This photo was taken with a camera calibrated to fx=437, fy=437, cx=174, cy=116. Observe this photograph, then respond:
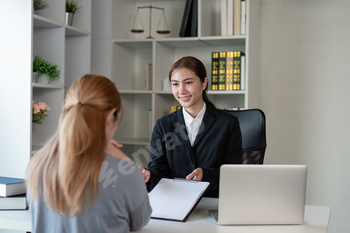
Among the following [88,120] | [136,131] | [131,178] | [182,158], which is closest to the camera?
[88,120]

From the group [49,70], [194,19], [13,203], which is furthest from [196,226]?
[194,19]

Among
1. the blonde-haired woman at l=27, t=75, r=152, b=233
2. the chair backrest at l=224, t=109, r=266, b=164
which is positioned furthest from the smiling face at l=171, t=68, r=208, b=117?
the blonde-haired woman at l=27, t=75, r=152, b=233

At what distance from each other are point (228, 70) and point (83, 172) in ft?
7.78

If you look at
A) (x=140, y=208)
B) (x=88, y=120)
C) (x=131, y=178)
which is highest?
(x=88, y=120)

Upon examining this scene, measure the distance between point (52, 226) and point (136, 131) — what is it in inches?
109

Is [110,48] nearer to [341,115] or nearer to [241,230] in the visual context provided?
[341,115]

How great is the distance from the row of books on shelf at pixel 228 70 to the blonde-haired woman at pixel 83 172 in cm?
217

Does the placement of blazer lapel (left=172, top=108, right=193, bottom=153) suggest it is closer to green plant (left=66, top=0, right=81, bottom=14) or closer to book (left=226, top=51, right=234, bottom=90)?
book (left=226, top=51, right=234, bottom=90)

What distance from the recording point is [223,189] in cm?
152

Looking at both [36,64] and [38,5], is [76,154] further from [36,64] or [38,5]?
[38,5]

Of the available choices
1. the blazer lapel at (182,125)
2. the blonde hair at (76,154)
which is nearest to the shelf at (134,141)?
the blazer lapel at (182,125)

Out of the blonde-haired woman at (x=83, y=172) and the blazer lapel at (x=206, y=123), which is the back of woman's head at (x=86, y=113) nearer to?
the blonde-haired woman at (x=83, y=172)

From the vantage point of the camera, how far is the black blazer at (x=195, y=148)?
227 cm

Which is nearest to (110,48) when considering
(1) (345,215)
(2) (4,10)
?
(2) (4,10)
